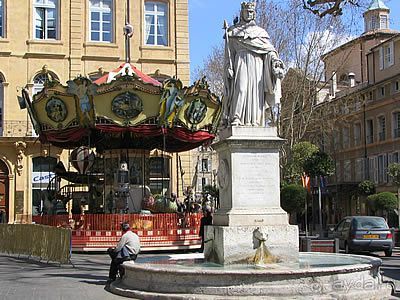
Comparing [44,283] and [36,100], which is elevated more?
[36,100]

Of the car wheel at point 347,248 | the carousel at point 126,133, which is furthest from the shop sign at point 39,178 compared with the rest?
the car wheel at point 347,248

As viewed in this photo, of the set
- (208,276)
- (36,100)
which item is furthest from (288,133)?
(208,276)

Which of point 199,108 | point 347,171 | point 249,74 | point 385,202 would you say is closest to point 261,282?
point 249,74

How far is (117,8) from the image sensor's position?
1437 inches

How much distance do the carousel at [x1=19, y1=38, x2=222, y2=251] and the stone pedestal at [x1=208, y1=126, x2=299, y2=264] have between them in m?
11.7

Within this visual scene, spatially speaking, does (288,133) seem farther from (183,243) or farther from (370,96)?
(370,96)

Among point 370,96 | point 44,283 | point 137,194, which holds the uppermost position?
point 370,96

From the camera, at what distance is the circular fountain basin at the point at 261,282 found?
9.86 metres

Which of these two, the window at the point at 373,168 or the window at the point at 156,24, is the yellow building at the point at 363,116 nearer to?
the window at the point at 373,168

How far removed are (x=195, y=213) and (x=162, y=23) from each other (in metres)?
15.3

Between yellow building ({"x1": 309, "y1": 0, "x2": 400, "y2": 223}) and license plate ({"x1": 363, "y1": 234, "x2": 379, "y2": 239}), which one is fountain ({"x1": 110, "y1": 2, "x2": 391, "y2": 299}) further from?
yellow building ({"x1": 309, "y1": 0, "x2": 400, "y2": 223})

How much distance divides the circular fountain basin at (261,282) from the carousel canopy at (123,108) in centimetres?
1280

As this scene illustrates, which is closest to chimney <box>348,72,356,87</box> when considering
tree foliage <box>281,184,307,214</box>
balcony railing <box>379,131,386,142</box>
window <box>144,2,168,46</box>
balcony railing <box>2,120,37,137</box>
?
balcony railing <box>379,131,386,142</box>

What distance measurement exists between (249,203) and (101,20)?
2743cm
